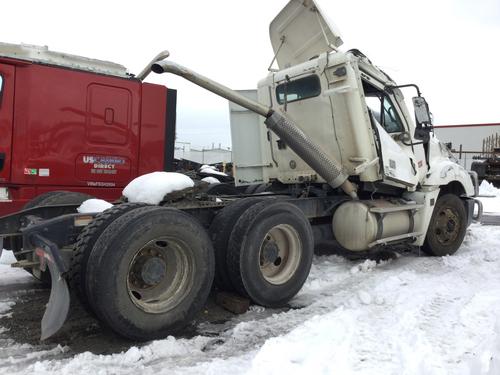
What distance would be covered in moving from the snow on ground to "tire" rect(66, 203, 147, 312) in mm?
485

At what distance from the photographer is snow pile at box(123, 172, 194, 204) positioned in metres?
4.34

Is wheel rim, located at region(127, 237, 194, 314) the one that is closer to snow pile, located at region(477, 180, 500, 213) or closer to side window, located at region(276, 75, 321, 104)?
side window, located at region(276, 75, 321, 104)

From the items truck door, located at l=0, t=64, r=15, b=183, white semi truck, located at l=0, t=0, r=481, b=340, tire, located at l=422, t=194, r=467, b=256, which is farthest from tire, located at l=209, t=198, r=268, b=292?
tire, located at l=422, t=194, r=467, b=256

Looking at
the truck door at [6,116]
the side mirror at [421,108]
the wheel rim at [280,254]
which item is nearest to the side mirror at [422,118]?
the side mirror at [421,108]

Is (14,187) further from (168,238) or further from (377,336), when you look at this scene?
(377,336)

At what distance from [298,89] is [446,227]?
3265 mm

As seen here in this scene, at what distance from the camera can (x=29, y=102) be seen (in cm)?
605

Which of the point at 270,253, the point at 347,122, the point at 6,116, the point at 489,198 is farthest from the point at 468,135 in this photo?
the point at 6,116

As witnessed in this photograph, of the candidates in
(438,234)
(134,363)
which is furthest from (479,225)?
Answer: (134,363)

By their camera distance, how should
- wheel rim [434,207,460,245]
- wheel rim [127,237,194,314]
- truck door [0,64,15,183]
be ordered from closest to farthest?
1. wheel rim [127,237,194,314]
2. truck door [0,64,15,183]
3. wheel rim [434,207,460,245]

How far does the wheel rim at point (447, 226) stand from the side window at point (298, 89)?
288 cm

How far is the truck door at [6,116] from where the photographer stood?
5902 millimetres

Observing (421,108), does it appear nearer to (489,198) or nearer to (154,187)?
(154,187)

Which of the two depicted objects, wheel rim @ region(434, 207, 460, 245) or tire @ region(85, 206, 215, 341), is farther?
wheel rim @ region(434, 207, 460, 245)
